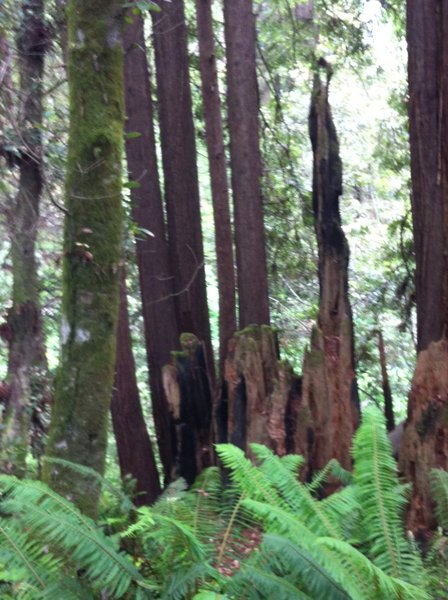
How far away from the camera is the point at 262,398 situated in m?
7.61

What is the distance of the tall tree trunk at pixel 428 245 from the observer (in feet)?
21.3

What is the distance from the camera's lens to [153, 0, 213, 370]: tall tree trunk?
9703 millimetres

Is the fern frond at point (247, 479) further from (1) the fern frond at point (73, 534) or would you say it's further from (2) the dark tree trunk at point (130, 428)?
(2) the dark tree trunk at point (130, 428)

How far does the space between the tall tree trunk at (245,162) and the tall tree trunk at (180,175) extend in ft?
2.39

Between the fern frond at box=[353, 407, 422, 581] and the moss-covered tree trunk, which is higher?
the moss-covered tree trunk

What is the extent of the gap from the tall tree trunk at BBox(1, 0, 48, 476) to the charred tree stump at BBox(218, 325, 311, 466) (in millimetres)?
2182

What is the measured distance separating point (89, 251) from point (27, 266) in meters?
4.07

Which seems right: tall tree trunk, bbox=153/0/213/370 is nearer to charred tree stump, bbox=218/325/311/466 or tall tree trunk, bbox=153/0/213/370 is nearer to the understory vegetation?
charred tree stump, bbox=218/325/311/466

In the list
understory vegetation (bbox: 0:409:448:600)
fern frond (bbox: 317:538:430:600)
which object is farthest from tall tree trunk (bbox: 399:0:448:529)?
fern frond (bbox: 317:538:430:600)

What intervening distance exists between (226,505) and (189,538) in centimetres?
88

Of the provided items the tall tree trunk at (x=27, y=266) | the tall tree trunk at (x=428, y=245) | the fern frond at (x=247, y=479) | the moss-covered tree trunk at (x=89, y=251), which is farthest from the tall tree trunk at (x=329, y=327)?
the fern frond at (x=247, y=479)

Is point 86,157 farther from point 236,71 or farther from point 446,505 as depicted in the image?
point 236,71

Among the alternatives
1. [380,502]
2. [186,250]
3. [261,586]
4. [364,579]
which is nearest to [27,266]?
[186,250]

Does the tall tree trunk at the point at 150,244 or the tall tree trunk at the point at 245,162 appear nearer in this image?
the tall tree trunk at the point at 245,162
